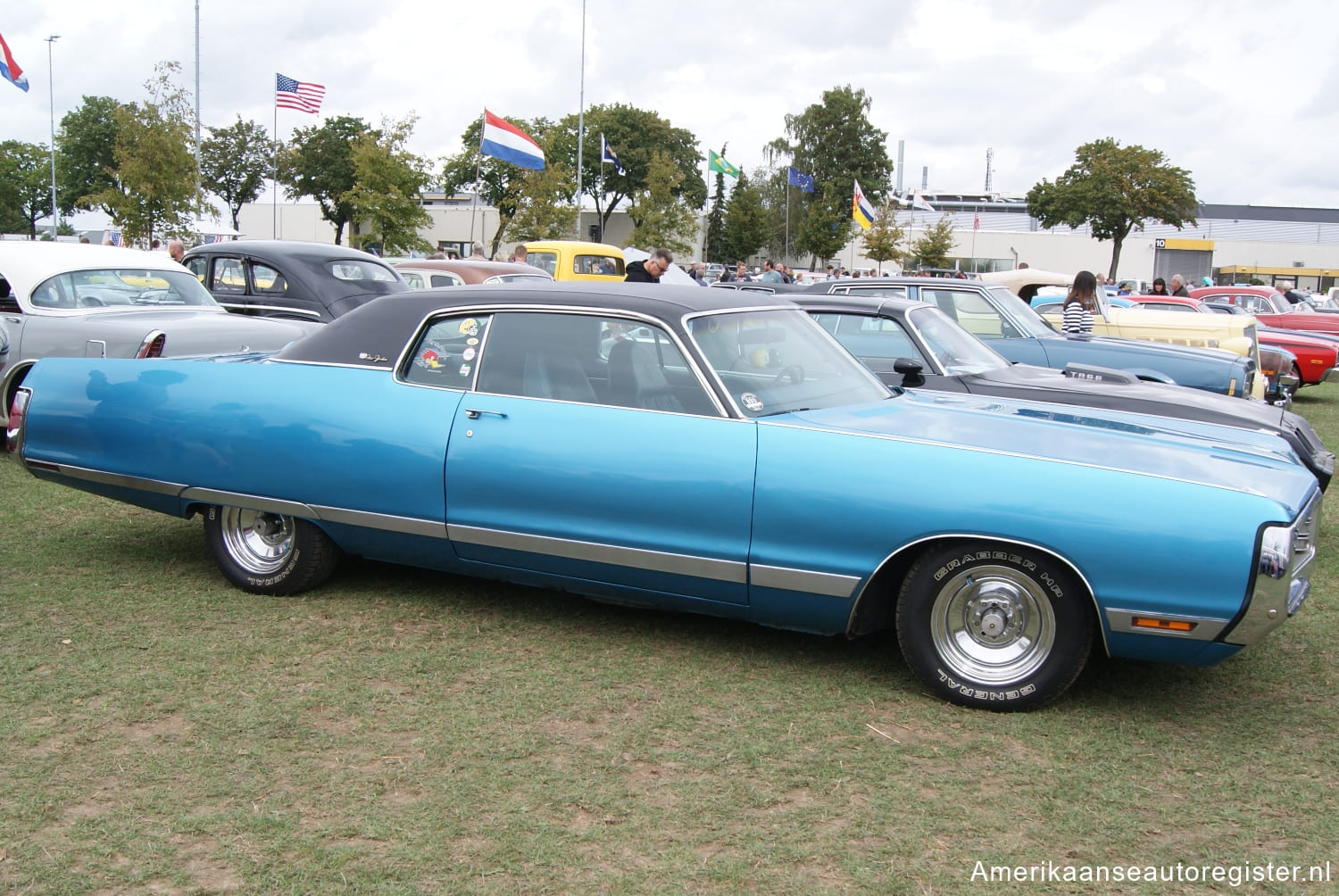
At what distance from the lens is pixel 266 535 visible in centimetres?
513

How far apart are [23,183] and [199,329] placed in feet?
274

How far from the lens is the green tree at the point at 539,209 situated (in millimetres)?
44125

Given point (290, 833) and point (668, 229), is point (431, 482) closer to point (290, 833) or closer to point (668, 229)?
point (290, 833)

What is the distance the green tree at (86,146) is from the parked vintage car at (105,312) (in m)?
71.2

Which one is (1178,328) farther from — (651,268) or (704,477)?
(704,477)

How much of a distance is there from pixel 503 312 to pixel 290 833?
7.77 ft

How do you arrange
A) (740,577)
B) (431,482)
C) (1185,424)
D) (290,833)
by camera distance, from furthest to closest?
1. (1185,424)
2. (431,482)
3. (740,577)
4. (290,833)

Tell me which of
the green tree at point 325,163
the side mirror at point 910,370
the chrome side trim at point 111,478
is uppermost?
the green tree at point 325,163

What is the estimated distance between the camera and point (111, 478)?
16.8 ft

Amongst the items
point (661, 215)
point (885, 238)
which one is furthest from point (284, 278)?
point (885, 238)

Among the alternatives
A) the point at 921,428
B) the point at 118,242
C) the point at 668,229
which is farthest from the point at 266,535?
the point at 668,229

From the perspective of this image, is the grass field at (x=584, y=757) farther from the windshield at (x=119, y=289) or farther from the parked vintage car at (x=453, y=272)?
the parked vintage car at (x=453, y=272)

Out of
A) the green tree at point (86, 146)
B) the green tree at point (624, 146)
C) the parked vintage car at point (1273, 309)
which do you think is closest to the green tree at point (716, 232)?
the green tree at point (624, 146)

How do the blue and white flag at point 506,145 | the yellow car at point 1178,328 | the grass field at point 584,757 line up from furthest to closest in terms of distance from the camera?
1. the blue and white flag at point 506,145
2. the yellow car at point 1178,328
3. the grass field at point 584,757
